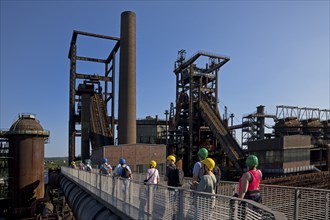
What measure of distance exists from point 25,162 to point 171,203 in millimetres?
25768

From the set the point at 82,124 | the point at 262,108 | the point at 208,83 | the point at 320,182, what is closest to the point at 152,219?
the point at 320,182

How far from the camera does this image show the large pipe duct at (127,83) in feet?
114

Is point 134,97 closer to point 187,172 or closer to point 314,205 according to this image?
point 187,172

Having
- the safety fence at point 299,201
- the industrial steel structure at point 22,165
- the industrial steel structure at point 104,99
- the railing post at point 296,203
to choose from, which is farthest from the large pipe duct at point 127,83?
the railing post at point 296,203

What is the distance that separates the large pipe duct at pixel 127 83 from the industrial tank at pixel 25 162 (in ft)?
31.9

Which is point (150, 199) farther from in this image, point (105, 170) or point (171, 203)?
A: point (105, 170)

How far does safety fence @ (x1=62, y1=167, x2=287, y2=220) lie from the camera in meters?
3.92

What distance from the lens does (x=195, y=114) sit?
4931cm

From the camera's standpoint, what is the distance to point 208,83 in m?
52.2

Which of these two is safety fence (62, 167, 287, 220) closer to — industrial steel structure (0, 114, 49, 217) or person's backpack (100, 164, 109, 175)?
person's backpack (100, 164, 109, 175)

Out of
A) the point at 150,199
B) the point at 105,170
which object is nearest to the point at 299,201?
the point at 150,199

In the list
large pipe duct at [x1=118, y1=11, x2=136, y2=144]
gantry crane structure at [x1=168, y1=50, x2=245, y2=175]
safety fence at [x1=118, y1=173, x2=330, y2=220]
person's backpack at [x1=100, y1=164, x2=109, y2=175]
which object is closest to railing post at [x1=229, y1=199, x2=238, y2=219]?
safety fence at [x1=118, y1=173, x2=330, y2=220]

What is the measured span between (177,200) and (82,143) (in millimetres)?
38288

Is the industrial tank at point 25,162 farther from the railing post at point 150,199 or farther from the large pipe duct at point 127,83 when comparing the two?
the railing post at point 150,199
